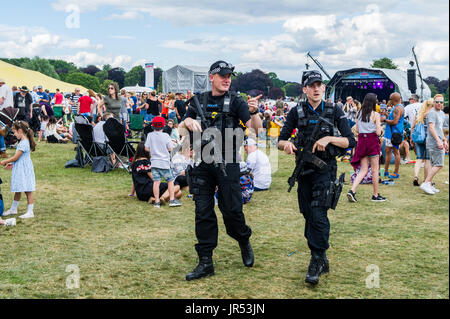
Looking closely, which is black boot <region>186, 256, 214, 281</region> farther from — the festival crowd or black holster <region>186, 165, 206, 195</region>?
the festival crowd

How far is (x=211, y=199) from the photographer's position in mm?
4836

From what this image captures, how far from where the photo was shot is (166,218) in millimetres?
7516

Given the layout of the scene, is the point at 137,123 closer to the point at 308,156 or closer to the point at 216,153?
the point at 216,153

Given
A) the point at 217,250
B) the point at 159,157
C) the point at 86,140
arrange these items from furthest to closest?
the point at 86,140 < the point at 159,157 < the point at 217,250

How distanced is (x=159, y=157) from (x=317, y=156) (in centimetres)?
417

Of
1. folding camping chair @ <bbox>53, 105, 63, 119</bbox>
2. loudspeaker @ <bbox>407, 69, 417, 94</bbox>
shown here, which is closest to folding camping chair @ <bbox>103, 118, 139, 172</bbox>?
folding camping chair @ <bbox>53, 105, 63, 119</bbox>

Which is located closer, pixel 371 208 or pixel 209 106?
pixel 209 106

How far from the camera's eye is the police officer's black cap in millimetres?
4742

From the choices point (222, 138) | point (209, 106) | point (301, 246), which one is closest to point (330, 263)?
point (301, 246)

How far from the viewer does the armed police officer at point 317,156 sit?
4.68 m

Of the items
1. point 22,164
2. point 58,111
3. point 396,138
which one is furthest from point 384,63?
point 22,164

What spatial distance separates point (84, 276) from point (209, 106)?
86.3 inches

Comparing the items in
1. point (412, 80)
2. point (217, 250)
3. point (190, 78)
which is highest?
point (190, 78)
